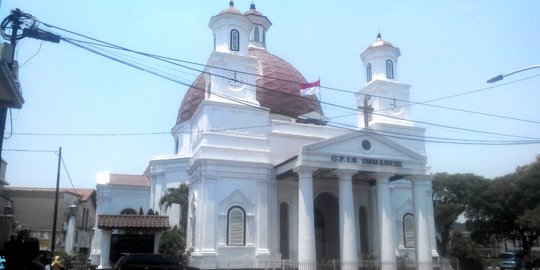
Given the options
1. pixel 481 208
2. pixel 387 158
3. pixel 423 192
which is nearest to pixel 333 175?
pixel 387 158

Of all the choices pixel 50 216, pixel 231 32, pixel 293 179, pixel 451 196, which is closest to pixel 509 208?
pixel 451 196

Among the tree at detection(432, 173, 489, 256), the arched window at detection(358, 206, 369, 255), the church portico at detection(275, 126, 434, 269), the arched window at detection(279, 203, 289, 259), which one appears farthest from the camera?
the tree at detection(432, 173, 489, 256)

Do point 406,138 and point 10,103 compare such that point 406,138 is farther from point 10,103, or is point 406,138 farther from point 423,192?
point 10,103

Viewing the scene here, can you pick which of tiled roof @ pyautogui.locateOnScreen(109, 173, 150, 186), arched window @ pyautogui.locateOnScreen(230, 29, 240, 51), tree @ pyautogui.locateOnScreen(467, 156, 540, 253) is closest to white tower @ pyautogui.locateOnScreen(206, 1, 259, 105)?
arched window @ pyautogui.locateOnScreen(230, 29, 240, 51)

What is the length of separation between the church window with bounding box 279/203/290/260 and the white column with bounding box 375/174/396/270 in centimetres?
530

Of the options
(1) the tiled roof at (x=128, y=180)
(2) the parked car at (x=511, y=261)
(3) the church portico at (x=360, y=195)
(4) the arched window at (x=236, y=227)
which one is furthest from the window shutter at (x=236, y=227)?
(2) the parked car at (x=511, y=261)

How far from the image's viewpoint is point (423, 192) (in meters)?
27.1

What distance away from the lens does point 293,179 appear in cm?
2811

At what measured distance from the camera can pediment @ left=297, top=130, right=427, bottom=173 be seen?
24938mm

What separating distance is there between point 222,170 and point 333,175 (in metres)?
6.24

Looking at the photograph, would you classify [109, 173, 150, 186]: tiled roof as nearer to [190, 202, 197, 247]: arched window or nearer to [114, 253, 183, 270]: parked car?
[190, 202, 197, 247]: arched window

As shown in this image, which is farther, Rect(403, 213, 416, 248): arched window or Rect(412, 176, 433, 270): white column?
Answer: Rect(403, 213, 416, 248): arched window

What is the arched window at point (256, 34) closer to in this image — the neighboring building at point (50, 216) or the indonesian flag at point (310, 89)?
the indonesian flag at point (310, 89)

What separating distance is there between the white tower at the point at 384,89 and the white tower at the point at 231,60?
8180mm
